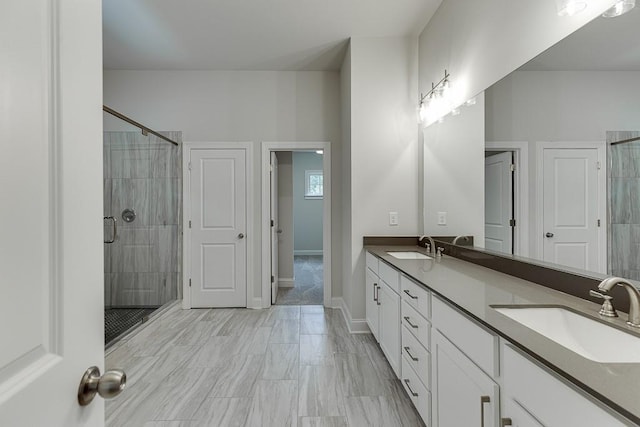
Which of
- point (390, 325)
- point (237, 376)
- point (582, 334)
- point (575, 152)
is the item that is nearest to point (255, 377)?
point (237, 376)

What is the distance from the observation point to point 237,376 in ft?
7.91

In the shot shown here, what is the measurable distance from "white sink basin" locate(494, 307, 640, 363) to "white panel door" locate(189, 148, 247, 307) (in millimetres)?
3280

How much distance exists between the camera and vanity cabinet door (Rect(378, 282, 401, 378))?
2.21 meters

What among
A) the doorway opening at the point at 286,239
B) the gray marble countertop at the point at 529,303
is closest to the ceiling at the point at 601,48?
the gray marble countertop at the point at 529,303

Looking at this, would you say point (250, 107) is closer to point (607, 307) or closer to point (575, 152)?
point (575, 152)

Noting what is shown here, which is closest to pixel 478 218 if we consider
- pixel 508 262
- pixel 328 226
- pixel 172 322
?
pixel 508 262

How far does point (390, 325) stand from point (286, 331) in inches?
50.9

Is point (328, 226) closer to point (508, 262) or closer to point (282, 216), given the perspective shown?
point (282, 216)

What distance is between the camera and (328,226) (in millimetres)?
4012

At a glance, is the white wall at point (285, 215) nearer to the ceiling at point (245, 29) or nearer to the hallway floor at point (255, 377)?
the ceiling at point (245, 29)

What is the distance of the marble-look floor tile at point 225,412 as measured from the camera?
1.90m

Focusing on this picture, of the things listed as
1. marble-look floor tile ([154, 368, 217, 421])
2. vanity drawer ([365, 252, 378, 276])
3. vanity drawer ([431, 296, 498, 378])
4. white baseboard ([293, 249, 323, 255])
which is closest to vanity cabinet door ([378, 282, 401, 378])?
vanity drawer ([365, 252, 378, 276])

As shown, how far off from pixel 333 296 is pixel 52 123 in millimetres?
3760

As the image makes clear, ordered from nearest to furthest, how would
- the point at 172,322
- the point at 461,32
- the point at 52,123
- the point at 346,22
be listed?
the point at 52,123
the point at 461,32
the point at 346,22
the point at 172,322
